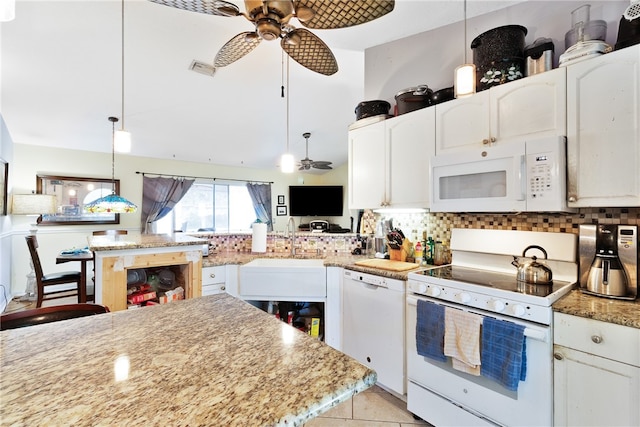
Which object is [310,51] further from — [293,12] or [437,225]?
[437,225]

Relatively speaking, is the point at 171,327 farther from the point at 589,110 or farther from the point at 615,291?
the point at 589,110

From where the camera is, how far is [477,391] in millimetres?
1530

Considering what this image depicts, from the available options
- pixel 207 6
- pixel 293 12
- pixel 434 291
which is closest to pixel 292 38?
pixel 293 12

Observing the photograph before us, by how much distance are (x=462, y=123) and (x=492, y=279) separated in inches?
40.3

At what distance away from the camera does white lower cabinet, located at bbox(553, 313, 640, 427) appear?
1.15 m

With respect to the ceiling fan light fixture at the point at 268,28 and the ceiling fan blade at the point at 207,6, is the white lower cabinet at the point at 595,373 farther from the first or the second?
the ceiling fan blade at the point at 207,6

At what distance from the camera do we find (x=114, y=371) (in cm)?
66

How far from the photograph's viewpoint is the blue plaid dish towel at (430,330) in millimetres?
1634

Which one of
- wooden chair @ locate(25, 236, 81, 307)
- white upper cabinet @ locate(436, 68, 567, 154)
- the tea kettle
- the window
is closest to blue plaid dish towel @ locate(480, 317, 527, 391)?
the tea kettle

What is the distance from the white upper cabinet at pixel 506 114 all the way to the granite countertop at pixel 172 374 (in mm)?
1684

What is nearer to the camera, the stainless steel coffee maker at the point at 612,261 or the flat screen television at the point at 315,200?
the stainless steel coffee maker at the point at 612,261

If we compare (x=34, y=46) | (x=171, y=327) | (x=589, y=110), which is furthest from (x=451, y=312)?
(x=34, y=46)

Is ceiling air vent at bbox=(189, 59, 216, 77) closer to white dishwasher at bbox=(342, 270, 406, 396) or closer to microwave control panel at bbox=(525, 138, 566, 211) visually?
white dishwasher at bbox=(342, 270, 406, 396)

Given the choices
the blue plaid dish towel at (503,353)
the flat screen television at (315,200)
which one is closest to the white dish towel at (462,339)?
the blue plaid dish towel at (503,353)
